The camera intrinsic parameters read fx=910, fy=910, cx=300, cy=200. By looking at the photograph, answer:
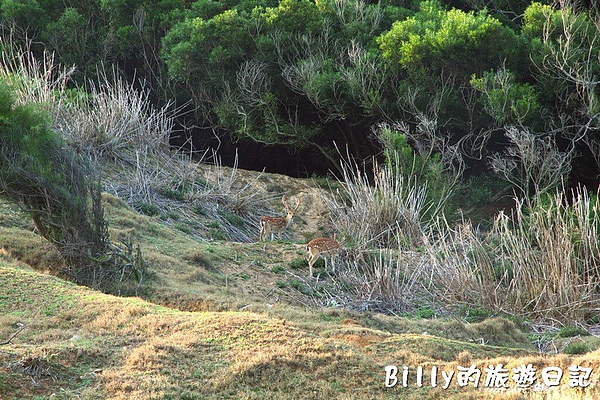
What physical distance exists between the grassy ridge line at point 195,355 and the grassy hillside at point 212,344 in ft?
0.04

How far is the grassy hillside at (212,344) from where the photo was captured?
7012 millimetres

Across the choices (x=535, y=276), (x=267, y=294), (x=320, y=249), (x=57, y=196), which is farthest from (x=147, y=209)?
(x=535, y=276)

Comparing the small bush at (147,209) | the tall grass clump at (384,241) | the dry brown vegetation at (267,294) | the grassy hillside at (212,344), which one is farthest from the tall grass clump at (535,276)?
the small bush at (147,209)

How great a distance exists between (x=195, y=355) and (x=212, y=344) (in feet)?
0.84

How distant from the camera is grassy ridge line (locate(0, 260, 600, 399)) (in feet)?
22.9

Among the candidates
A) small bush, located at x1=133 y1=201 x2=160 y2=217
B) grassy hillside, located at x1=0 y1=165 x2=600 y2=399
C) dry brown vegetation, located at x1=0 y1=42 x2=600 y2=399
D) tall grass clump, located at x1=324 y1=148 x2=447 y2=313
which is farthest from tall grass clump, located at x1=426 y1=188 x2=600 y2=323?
small bush, located at x1=133 y1=201 x2=160 y2=217

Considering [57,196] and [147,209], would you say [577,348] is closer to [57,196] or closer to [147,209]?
[57,196]

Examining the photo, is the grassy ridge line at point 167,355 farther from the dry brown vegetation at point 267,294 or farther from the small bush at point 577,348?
the small bush at point 577,348

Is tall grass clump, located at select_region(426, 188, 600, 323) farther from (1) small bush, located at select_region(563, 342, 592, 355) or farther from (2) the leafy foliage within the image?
(2) the leafy foliage

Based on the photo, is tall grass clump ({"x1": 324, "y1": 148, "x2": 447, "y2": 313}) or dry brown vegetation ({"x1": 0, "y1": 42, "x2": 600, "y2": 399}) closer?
dry brown vegetation ({"x1": 0, "y1": 42, "x2": 600, "y2": 399})

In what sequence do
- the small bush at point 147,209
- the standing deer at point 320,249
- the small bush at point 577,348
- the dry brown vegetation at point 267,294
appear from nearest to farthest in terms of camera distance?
the dry brown vegetation at point 267,294 → the small bush at point 577,348 → the standing deer at point 320,249 → the small bush at point 147,209

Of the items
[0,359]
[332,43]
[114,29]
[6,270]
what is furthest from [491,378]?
[114,29]

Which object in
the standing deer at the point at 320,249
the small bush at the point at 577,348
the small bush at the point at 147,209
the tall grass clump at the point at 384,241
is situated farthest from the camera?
the small bush at the point at 147,209

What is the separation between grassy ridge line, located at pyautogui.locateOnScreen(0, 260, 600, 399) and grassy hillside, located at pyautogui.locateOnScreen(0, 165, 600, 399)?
13 mm
